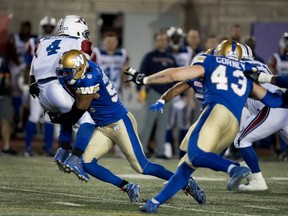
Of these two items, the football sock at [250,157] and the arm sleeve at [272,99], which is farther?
the football sock at [250,157]

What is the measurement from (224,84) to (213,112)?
0.22 metres

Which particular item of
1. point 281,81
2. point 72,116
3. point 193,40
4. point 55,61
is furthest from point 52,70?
point 193,40

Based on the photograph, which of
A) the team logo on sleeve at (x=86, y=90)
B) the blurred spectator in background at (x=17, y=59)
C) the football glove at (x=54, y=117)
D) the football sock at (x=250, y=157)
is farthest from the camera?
the blurred spectator in background at (x=17, y=59)

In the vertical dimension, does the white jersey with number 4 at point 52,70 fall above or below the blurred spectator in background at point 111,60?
above

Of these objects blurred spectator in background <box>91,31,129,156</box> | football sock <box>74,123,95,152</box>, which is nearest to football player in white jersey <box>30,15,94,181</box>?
football sock <box>74,123,95,152</box>

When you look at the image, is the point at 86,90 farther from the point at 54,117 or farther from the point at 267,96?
the point at 267,96

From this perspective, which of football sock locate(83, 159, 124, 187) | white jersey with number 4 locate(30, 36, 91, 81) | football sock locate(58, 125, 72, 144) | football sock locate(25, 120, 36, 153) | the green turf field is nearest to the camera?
the green turf field

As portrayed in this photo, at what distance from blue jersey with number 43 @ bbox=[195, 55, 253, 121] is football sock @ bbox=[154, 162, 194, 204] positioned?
1.79 feet

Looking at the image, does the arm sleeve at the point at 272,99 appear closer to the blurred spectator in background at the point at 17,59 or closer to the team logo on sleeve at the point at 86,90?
the team logo on sleeve at the point at 86,90

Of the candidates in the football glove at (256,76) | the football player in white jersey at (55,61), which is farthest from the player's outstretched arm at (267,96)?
the football player in white jersey at (55,61)

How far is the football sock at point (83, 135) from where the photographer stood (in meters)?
8.45

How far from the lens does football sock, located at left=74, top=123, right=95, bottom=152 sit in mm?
8445

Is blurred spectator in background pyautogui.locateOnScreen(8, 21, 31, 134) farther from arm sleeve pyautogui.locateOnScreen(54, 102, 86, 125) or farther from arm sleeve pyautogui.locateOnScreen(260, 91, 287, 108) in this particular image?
arm sleeve pyautogui.locateOnScreen(260, 91, 287, 108)

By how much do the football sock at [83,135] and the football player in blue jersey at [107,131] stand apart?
0.7 inches
